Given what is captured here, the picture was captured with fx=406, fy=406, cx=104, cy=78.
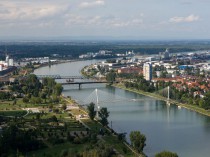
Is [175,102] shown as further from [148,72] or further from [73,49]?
[73,49]

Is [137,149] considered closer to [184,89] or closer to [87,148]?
[87,148]

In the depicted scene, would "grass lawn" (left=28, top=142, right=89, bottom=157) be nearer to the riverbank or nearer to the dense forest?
the riverbank

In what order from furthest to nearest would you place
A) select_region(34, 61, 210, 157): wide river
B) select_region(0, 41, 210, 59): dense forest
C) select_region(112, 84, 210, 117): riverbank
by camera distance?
select_region(0, 41, 210, 59): dense forest < select_region(112, 84, 210, 117): riverbank < select_region(34, 61, 210, 157): wide river

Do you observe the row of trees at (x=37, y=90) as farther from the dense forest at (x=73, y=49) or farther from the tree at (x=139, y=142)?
the dense forest at (x=73, y=49)

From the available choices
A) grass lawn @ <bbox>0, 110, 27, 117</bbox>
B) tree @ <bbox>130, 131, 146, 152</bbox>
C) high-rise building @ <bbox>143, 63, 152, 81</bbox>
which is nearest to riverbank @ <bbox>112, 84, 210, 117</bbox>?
high-rise building @ <bbox>143, 63, 152, 81</bbox>

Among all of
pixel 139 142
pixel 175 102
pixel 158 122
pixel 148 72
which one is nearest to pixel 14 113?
pixel 158 122

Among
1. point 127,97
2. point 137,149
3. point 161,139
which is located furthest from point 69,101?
point 137,149

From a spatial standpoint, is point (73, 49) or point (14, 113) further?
point (73, 49)

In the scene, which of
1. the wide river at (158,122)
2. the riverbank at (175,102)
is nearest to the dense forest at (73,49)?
the riverbank at (175,102)

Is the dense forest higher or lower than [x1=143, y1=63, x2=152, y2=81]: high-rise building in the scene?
higher
